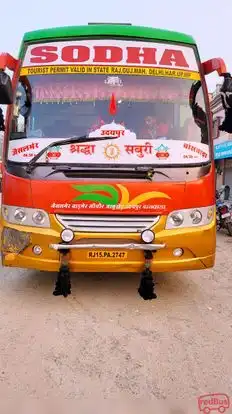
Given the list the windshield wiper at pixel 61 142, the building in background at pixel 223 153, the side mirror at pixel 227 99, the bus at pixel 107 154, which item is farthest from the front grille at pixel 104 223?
the building in background at pixel 223 153

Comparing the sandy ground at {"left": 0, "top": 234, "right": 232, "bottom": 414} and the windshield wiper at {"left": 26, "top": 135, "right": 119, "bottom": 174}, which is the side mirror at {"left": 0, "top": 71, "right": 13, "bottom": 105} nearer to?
the windshield wiper at {"left": 26, "top": 135, "right": 119, "bottom": 174}

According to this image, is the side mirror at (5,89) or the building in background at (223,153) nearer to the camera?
the side mirror at (5,89)

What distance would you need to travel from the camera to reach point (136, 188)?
14.6ft

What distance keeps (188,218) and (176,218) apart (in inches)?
5.7

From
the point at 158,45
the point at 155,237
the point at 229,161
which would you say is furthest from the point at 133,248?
the point at 229,161

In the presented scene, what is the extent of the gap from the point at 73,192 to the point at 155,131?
3.94 ft

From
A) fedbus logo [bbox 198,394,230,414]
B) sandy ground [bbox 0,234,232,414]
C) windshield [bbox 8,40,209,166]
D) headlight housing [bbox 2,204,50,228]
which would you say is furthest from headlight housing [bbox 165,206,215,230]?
fedbus logo [bbox 198,394,230,414]

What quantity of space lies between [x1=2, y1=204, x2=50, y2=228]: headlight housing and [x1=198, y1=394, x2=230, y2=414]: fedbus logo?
2.38 meters

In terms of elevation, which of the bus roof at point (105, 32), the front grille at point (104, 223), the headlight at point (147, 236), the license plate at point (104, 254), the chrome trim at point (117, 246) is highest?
the bus roof at point (105, 32)

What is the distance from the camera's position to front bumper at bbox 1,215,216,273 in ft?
14.6

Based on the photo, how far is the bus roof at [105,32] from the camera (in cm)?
488

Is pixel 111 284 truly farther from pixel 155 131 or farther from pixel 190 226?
pixel 155 131

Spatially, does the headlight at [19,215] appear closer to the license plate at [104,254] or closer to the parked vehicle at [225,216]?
the license plate at [104,254]

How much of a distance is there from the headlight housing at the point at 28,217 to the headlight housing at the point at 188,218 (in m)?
1.35
